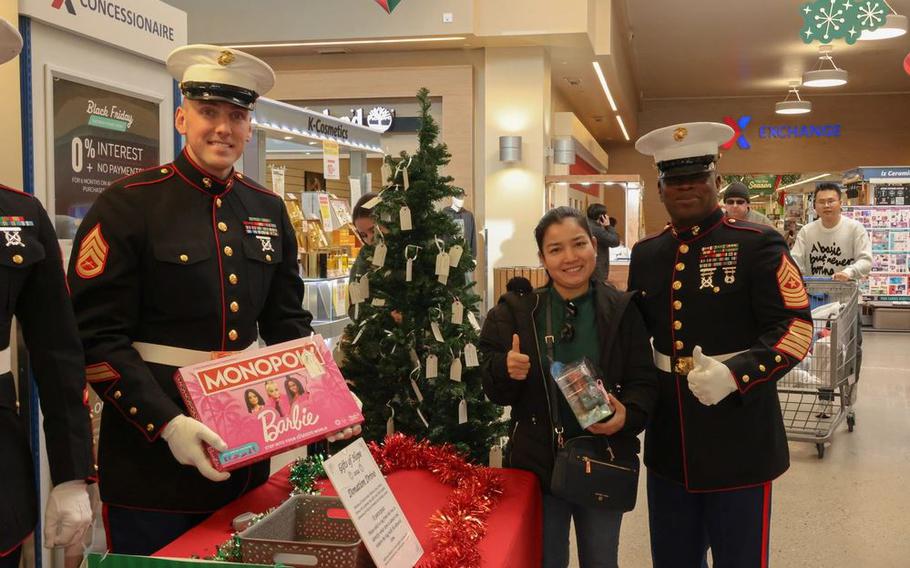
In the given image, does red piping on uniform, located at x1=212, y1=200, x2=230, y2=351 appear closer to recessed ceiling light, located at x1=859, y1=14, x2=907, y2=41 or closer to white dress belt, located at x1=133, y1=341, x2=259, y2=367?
white dress belt, located at x1=133, y1=341, x2=259, y2=367

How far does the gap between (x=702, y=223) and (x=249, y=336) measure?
1283 mm

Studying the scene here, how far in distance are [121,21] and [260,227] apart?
1402 mm

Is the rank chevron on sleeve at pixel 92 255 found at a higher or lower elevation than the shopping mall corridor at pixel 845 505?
higher

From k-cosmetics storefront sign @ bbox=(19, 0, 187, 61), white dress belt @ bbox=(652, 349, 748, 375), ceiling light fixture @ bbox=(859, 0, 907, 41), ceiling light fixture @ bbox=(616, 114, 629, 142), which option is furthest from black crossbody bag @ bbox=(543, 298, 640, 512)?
ceiling light fixture @ bbox=(616, 114, 629, 142)

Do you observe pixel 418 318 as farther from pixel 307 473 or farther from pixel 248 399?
pixel 248 399

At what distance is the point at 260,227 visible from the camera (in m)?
2.16

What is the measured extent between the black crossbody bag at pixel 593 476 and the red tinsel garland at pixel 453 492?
180 mm

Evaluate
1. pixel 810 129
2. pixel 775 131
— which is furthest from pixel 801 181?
pixel 775 131

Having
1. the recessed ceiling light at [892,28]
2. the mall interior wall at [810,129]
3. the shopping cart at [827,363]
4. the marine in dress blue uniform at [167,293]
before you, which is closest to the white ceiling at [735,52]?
the mall interior wall at [810,129]

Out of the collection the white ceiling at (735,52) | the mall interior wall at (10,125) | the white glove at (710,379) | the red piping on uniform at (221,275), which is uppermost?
the white ceiling at (735,52)

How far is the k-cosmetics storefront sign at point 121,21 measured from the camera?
108 inches

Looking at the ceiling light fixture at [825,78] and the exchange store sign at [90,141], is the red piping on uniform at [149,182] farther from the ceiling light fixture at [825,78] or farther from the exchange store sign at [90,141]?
the ceiling light fixture at [825,78]

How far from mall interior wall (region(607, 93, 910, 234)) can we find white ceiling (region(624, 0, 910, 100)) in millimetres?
362

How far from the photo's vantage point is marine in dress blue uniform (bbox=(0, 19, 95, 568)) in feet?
5.06
